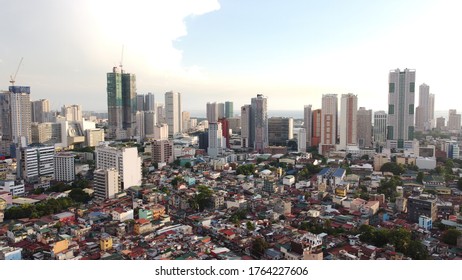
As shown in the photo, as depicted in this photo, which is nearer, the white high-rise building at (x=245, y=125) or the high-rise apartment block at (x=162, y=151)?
the high-rise apartment block at (x=162, y=151)

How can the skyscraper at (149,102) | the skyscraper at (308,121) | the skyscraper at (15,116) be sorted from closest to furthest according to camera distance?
the skyscraper at (15,116), the skyscraper at (308,121), the skyscraper at (149,102)

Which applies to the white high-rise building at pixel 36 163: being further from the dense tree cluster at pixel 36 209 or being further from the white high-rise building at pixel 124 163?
the dense tree cluster at pixel 36 209

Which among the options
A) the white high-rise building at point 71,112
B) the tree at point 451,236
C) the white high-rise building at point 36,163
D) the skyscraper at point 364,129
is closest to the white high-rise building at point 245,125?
the skyscraper at point 364,129

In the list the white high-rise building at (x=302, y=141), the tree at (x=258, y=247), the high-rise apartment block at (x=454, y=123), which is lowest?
the tree at (x=258, y=247)

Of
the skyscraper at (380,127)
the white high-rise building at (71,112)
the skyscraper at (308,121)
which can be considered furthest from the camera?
the white high-rise building at (71,112)

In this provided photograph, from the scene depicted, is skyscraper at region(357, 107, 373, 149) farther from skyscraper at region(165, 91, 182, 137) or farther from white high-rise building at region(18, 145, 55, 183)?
white high-rise building at region(18, 145, 55, 183)

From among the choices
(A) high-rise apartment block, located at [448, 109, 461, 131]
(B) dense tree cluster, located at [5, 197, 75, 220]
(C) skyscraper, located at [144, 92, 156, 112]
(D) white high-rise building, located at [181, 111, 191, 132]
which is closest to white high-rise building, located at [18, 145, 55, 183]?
(B) dense tree cluster, located at [5, 197, 75, 220]
